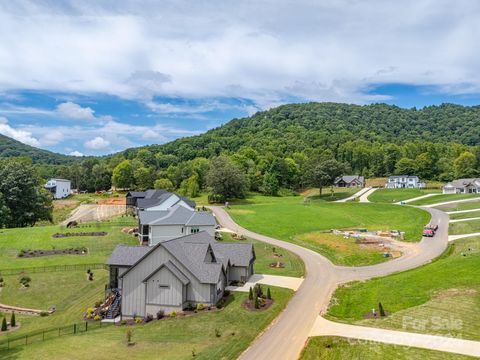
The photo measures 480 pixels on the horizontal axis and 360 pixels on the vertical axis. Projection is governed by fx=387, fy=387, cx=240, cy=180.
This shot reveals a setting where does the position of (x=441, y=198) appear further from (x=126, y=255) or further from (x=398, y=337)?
(x=126, y=255)

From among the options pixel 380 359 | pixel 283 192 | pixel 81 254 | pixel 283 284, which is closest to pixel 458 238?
pixel 283 284

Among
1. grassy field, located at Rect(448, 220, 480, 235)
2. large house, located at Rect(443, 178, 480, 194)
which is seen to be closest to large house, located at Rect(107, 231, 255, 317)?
grassy field, located at Rect(448, 220, 480, 235)

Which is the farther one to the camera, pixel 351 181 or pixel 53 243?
pixel 351 181

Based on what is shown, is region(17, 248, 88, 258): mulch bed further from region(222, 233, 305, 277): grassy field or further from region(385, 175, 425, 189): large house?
region(385, 175, 425, 189): large house

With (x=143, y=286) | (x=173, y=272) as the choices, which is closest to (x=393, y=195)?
(x=173, y=272)

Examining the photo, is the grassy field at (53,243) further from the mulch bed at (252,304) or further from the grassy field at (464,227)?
the grassy field at (464,227)

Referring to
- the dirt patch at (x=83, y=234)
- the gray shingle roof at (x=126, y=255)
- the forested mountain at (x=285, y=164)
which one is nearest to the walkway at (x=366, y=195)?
the forested mountain at (x=285, y=164)
